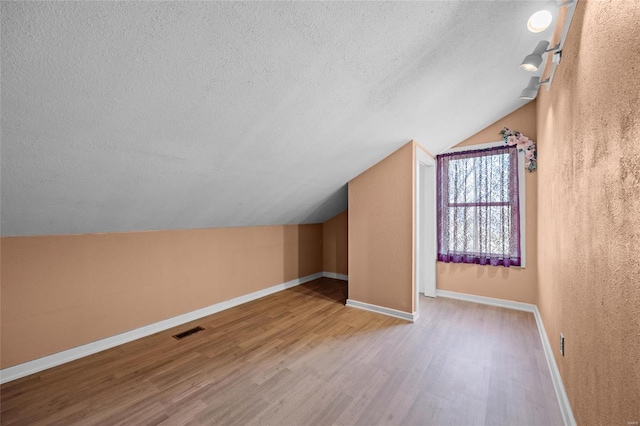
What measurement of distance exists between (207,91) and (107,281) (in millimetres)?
2117

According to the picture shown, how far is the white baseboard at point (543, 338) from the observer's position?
157cm

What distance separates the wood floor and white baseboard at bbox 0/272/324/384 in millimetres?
77

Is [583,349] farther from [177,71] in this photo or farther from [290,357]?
[177,71]

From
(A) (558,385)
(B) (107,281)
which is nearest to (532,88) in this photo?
(A) (558,385)

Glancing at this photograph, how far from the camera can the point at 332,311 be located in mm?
3318

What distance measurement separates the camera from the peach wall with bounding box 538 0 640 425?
824 mm

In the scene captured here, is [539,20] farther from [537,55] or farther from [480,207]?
[480,207]

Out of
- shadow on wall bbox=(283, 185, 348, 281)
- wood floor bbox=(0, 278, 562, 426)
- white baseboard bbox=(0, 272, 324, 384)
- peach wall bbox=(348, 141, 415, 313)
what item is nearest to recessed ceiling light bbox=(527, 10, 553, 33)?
peach wall bbox=(348, 141, 415, 313)

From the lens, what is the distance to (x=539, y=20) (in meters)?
1.62

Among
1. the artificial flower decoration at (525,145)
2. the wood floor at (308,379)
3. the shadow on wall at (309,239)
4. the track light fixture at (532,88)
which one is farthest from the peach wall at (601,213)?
the shadow on wall at (309,239)

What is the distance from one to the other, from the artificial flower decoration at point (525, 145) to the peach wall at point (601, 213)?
1786 mm

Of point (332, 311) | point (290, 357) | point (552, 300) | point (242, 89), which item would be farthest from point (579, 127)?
point (332, 311)

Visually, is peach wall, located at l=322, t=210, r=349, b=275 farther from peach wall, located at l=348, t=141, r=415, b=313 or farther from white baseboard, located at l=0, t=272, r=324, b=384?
white baseboard, located at l=0, t=272, r=324, b=384

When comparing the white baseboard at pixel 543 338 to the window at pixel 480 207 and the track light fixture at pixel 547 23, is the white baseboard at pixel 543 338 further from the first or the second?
the track light fixture at pixel 547 23
